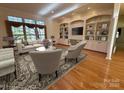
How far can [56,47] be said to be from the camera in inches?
269

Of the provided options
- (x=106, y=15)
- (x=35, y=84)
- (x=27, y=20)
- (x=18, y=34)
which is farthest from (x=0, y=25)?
(x=106, y=15)

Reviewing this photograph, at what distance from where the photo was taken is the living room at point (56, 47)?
1.96m

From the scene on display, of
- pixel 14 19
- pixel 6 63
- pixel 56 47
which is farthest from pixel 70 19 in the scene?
pixel 6 63

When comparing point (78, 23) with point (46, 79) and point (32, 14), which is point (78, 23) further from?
point (46, 79)

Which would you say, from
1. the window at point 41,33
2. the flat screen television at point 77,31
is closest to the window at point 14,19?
the window at point 41,33

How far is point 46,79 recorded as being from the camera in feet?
7.02

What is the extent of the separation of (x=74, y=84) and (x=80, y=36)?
516 centimetres

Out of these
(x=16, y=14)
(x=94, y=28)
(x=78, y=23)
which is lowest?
(x=94, y=28)

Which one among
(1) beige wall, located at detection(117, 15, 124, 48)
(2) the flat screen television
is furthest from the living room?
(1) beige wall, located at detection(117, 15, 124, 48)

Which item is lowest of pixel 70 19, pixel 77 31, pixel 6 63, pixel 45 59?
pixel 6 63

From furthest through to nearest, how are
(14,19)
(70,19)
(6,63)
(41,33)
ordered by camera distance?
(41,33)
(70,19)
(14,19)
(6,63)

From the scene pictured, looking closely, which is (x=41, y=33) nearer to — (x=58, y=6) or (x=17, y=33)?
(x=17, y=33)

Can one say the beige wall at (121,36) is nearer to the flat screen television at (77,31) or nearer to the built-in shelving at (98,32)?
the built-in shelving at (98,32)

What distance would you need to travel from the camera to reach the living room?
1.96 m
